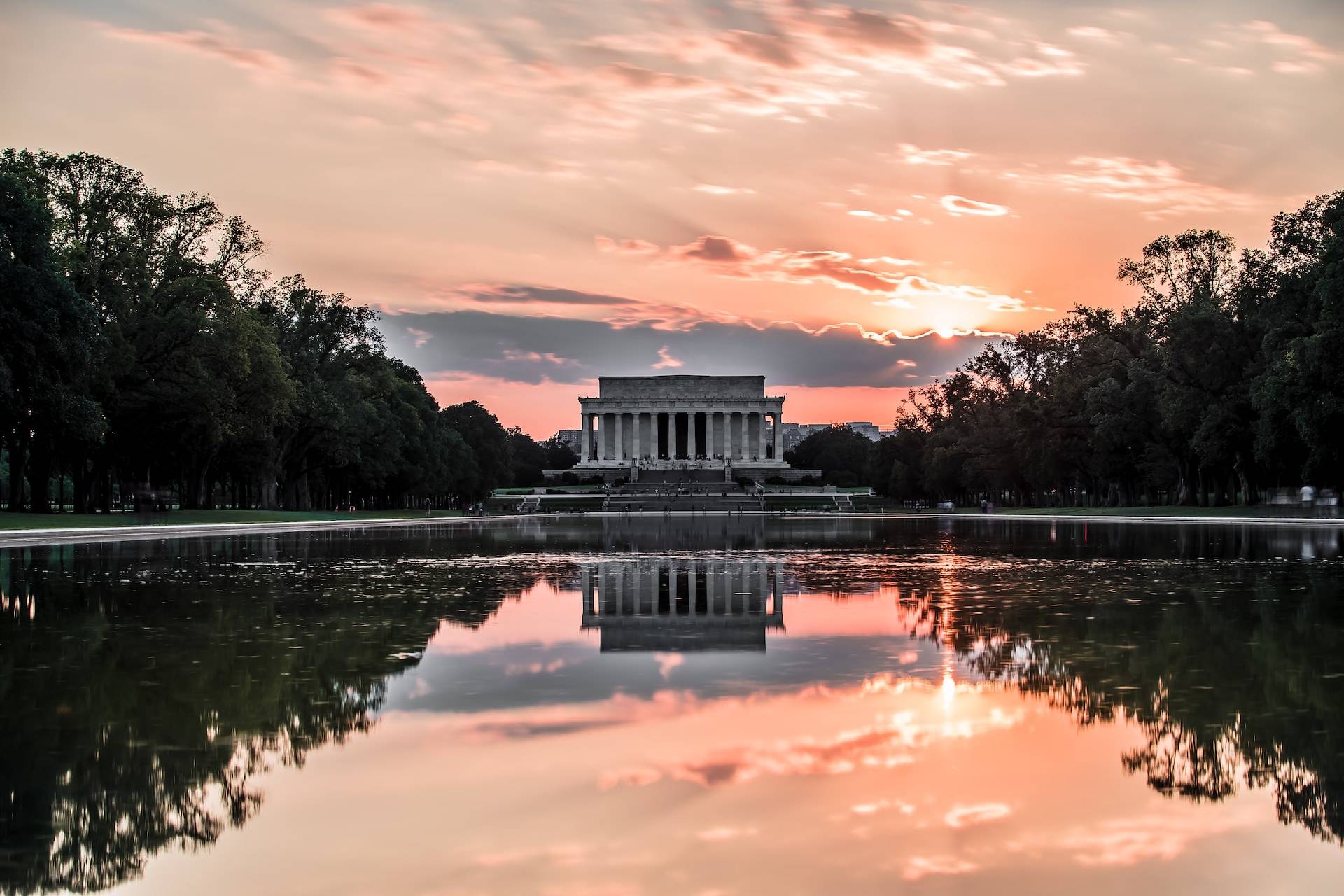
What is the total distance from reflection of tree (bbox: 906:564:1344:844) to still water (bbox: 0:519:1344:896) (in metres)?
0.04

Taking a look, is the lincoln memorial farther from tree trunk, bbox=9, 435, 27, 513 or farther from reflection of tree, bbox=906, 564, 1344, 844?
reflection of tree, bbox=906, 564, 1344, 844

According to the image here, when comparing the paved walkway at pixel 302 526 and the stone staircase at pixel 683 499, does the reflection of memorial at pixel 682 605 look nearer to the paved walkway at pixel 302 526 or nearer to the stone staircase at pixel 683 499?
the paved walkway at pixel 302 526

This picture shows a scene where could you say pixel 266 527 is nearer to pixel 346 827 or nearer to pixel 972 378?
pixel 346 827

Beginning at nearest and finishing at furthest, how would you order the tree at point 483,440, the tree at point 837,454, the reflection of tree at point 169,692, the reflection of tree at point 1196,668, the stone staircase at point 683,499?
the reflection of tree at point 169,692 < the reflection of tree at point 1196,668 < the stone staircase at point 683,499 < the tree at point 483,440 < the tree at point 837,454

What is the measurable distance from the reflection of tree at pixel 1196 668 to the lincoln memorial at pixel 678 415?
A: 115742mm

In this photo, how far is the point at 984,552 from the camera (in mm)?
28781

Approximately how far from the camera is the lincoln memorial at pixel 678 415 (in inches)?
5276

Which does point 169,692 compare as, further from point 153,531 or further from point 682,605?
point 153,531

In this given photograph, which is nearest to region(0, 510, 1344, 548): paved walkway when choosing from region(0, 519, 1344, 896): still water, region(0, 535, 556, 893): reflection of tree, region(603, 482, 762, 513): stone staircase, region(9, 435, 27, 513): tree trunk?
region(9, 435, 27, 513): tree trunk

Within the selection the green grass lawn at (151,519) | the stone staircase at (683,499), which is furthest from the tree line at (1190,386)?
the green grass lawn at (151,519)

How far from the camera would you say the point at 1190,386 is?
5747 cm

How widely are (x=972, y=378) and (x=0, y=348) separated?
7519 cm

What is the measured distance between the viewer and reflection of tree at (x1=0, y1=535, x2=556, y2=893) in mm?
5676

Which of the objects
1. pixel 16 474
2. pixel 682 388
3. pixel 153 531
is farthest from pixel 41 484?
pixel 682 388
